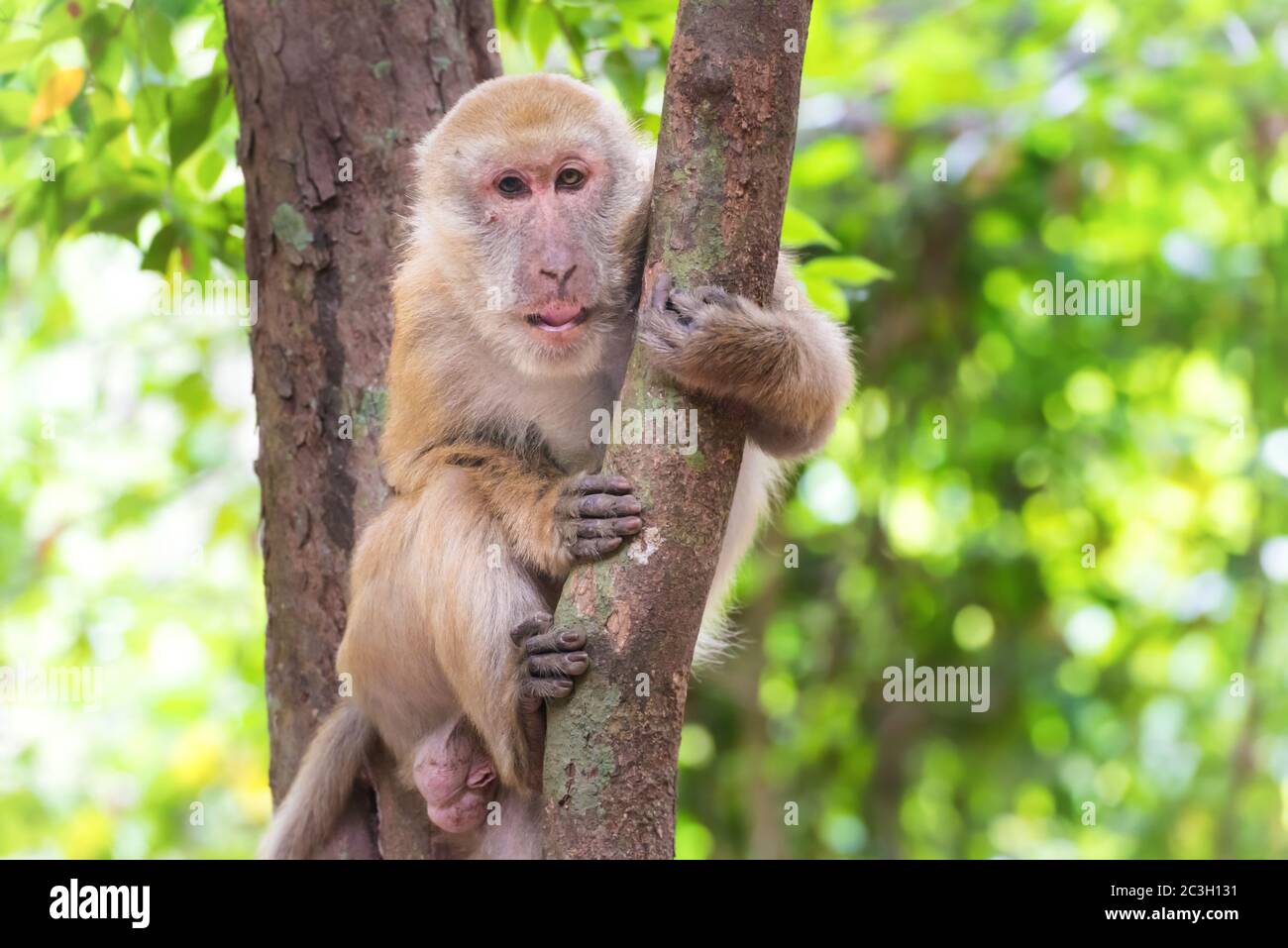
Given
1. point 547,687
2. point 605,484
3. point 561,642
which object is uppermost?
point 605,484

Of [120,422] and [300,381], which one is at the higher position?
[120,422]

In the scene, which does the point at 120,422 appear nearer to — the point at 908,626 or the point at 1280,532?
the point at 908,626

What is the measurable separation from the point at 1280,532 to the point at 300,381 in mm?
5911

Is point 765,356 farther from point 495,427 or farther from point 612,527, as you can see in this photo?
point 495,427

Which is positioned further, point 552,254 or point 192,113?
point 192,113

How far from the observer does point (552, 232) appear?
3992 millimetres

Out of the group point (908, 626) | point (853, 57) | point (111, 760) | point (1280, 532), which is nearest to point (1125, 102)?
point (853, 57)

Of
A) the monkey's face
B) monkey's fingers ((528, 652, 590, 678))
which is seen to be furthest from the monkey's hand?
the monkey's face

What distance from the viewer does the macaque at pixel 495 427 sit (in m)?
3.84

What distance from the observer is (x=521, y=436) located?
4.39 m

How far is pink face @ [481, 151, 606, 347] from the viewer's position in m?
3.94

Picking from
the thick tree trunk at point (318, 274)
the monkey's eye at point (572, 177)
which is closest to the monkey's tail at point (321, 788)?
the thick tree trunk at point (318, 274)

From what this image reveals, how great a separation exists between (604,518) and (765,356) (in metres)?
0.62

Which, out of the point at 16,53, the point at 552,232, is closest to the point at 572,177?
the point at 552,232
